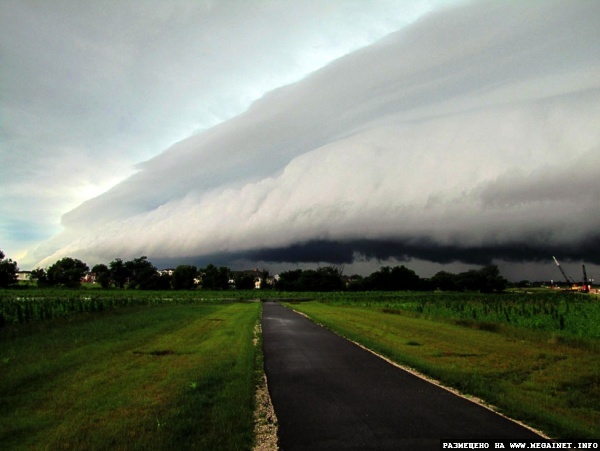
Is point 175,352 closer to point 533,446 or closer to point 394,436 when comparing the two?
point 394,436

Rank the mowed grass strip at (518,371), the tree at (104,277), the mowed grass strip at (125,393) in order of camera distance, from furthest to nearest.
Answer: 1. the tree at (104,277)
2. the mowed grass strip at (518,371)
3. the mowed grass strip at (125,393)

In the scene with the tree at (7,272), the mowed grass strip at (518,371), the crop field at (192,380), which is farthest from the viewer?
the tree at (7,272)

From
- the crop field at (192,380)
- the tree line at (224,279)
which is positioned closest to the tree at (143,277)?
the tree line at (224,279)

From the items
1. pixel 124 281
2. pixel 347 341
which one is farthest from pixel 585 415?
pixel 124 281

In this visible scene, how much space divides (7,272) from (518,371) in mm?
162520

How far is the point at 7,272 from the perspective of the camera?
456 ft

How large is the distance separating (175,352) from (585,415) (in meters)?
13.5

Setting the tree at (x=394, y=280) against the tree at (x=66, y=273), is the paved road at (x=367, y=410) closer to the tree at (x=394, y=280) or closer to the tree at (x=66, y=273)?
the tree at (x=394, y=280)

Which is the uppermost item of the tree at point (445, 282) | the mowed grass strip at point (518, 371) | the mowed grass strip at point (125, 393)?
the mowed grass strip at point (125, 393)

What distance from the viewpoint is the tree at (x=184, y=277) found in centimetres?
16888

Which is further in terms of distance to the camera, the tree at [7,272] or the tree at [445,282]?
the tree at [445,282]

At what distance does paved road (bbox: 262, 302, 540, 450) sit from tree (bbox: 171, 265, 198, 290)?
6334 inches

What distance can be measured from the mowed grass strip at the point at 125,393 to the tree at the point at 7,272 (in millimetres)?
144268

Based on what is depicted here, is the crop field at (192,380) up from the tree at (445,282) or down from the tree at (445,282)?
up
